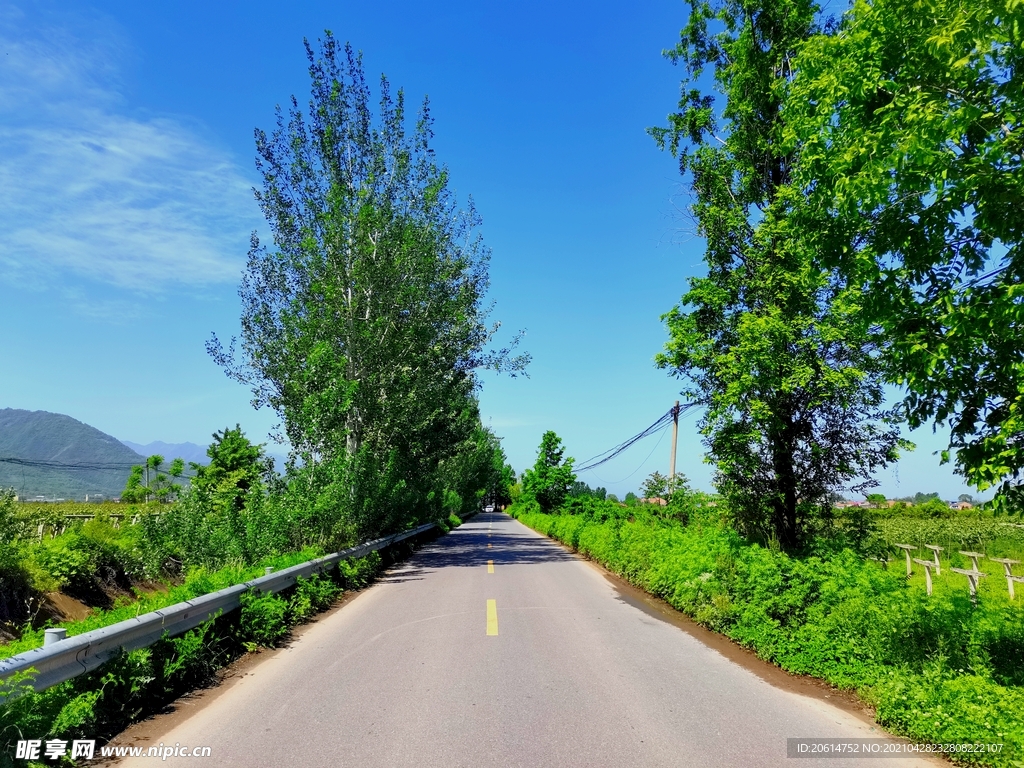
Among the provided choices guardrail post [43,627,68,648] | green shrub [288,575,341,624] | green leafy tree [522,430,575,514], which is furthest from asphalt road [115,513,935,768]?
green leafy tree [522,430,575,514]

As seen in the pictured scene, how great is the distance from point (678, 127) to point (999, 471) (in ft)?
34.4

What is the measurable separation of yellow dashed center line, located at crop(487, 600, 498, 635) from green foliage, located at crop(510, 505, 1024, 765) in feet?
10.3

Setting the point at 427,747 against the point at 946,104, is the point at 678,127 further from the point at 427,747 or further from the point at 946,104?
the point at 427,747

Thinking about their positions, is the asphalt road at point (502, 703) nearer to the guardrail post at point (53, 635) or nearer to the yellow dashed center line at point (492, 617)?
the yellow dashed center line at point (492, 617)

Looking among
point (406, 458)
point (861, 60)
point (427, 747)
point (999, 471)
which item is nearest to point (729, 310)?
point (861, 60)

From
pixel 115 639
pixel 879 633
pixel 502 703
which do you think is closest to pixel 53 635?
pixel 115 639

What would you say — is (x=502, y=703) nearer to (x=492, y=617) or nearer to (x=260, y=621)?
(x=260, y=621)

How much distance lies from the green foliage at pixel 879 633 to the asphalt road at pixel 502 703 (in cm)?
49

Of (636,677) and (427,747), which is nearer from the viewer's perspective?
(427,747)

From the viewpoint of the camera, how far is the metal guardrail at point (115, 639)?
4004 millimetres

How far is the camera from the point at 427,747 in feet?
14.7

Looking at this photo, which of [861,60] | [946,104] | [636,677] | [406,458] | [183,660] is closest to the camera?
[946,104]

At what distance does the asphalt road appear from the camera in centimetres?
440

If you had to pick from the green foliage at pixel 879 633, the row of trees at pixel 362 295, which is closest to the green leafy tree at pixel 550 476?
the row of trees at pixel 362 295
